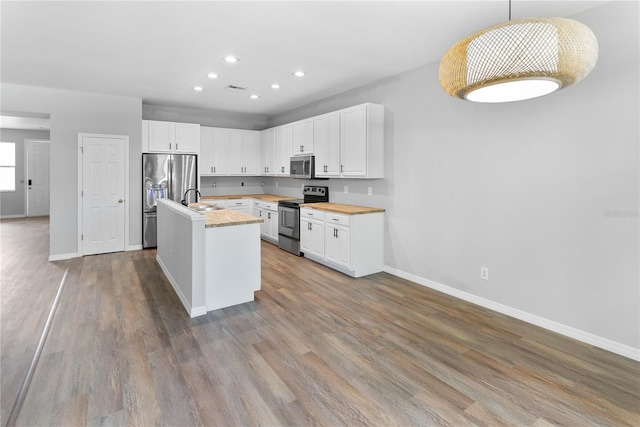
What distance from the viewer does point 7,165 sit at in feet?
31.7

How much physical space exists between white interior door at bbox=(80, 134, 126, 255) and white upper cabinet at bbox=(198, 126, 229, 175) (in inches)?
58.2

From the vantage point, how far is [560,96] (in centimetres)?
286

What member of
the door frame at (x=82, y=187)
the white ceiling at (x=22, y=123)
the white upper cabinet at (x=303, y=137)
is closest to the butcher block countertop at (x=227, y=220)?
the white upper cabinet at (x=303, y=137)

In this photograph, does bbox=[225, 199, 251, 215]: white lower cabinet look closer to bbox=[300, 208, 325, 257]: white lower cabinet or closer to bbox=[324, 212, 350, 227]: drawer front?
bbox=[300, 208, 325, 257]: white lower cabinet

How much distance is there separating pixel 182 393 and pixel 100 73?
426 cm

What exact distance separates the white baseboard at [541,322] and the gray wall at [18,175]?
1155 centimetres

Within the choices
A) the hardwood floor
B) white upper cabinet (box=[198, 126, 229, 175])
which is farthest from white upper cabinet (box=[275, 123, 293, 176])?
the hardwood floor

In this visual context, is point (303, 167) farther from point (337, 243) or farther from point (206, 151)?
point (206, 151)

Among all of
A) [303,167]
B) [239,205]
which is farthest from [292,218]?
[239,205]

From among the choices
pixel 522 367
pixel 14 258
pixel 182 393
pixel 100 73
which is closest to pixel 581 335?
pixel 522 367

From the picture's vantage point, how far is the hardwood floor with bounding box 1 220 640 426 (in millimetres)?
1938

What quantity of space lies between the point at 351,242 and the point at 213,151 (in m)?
4.05

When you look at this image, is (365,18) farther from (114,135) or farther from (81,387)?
(114,135)

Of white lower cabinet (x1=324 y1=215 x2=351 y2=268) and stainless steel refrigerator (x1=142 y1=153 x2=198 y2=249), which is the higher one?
stainless steel refrigerator (x1=142 y1=153 x2=198 y2=249)
